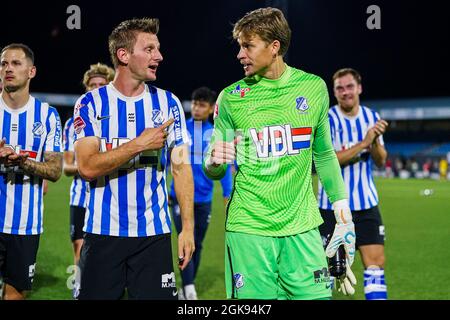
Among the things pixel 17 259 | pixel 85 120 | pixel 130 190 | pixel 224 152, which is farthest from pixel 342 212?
pixel 17 259

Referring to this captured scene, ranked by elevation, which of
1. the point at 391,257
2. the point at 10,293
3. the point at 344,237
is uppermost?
the point at 344,237

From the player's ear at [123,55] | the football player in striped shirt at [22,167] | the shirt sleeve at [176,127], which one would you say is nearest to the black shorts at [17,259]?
the football player in striped shirt at [22,167]

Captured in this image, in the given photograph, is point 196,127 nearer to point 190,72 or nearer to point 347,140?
point 347,140

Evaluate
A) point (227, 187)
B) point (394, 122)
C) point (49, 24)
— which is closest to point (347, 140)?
point (227, 187)

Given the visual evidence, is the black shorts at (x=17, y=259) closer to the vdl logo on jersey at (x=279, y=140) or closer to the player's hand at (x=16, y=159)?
the player's hand at (x=16, y=159)

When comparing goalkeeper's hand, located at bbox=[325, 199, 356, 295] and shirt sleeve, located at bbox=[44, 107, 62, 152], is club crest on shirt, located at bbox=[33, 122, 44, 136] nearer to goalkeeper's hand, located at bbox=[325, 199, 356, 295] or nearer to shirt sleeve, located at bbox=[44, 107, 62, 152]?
shirt sleeve, located at bbox=[44, 107, 62, 152]

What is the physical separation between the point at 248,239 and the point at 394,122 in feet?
162

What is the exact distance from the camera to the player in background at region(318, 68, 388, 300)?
5.31 metres

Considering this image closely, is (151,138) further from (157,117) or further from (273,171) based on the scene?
(273,171)

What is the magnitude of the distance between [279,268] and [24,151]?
83.4 inches

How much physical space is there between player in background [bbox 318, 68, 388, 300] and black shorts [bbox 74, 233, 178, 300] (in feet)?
8.14

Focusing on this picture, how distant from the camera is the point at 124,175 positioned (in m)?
3.25

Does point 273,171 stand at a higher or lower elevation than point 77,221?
higher

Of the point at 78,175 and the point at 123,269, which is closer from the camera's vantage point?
the point at 123,269
